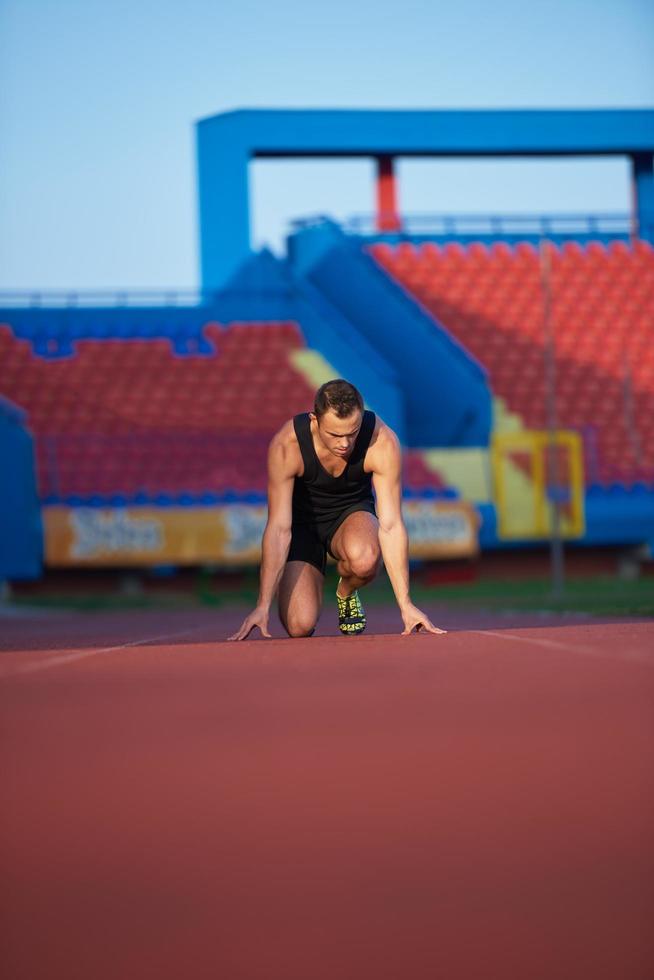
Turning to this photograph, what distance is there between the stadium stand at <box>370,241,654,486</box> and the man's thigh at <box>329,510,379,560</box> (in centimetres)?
1851

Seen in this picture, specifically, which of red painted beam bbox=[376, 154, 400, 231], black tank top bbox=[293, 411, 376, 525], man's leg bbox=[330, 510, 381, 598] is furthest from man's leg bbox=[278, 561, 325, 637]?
red painted beam bbox=[376, 154, 400, 231]

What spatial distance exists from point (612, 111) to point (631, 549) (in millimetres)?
10511

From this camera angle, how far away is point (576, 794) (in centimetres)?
357

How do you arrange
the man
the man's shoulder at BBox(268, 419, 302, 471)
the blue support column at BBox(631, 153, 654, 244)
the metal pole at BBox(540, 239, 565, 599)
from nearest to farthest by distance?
the man → the man's shoulder at BBox(268, 419, 302, 471) → the metal pole at BBox(540, 239, 565, 599) → the blue support column at BBox(631, 153, 654, 244)

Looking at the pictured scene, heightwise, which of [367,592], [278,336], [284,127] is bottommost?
[367,592]

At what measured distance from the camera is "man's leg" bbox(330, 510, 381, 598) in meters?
8.53

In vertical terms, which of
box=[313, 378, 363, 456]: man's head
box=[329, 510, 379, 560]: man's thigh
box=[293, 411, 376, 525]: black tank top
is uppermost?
box=[313, 378, 363, 456]: man's head

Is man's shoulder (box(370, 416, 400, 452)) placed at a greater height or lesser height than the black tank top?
greater

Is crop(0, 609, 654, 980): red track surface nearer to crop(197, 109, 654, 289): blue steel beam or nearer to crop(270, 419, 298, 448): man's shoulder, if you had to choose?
crop(270, 419, 298, 448): man's shoulder

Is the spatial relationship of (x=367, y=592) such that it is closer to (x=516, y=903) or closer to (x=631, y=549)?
(x=631, y=549)

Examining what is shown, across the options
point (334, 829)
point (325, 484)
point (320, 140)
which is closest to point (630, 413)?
point (320, 140)

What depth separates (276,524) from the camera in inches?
323

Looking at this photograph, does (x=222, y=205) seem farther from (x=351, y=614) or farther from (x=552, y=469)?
(x=351, y=614)

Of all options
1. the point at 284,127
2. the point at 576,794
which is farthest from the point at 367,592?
the point at 576,794
